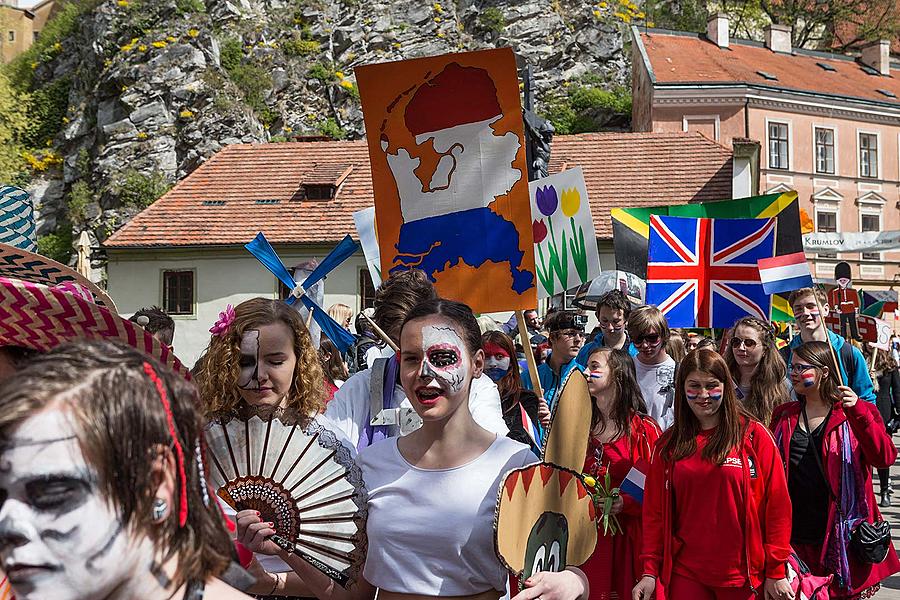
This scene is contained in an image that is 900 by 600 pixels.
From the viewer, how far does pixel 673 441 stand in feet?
17.9

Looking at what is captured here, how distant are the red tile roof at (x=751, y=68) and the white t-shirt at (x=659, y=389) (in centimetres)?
3955

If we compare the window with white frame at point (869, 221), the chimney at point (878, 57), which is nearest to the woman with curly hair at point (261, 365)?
the window with white frame at point (869, 221)

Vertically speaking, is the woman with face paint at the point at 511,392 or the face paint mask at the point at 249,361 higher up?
the face paint mask at the point at 249,361

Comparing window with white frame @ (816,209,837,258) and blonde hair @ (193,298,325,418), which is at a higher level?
window with white frame @ (816,209,837,258)

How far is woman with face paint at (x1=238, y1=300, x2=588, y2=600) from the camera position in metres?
3.12

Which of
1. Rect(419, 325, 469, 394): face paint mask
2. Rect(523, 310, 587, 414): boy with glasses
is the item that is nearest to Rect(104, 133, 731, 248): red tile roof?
Rect(523, 310, 587, 414): boy with glasses

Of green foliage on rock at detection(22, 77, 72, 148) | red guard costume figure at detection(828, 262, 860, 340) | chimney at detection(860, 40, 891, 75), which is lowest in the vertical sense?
red guard costume figure at detection(828, 262, 860, 340)

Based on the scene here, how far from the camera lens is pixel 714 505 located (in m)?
5.20

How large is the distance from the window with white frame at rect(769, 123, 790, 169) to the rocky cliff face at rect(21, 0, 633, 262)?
972 cm

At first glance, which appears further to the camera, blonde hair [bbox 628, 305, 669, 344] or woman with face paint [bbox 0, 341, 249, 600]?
blonde hair [bbox 628, 305, 669, 344]

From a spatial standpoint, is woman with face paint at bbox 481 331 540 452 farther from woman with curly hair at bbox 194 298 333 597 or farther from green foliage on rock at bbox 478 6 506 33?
green foliage on rock at bbox 478 6 506 33

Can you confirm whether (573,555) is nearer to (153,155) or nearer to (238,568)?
(238,568)

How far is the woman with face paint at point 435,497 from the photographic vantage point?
123 inches

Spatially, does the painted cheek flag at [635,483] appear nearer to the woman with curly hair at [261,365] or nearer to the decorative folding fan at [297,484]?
the woman with curly hair at [261,365]
